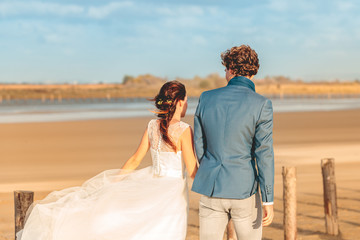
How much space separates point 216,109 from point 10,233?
5830 millimetres

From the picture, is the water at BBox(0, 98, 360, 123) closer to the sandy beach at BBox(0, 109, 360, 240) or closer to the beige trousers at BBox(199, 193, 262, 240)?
the sandy beach at BBox(0, 109, 360, 240)

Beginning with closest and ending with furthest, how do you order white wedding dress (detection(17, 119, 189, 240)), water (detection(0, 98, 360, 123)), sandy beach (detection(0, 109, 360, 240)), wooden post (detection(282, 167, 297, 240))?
white wedding dress (detection(17, 119, 189, 240)) → wooden post (detection(282, 167, 297, 240)) → sandy beach (detection(0, 109, 360, 240)) → water (detection(0, 98, 360, 123))

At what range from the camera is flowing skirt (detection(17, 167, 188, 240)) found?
14.3ft

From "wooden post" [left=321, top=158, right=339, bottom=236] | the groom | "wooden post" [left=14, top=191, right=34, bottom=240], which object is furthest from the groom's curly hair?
"wooden post" [left=321, top=158, right=339, bottom=236]

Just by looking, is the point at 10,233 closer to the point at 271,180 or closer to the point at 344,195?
the point at 271,180

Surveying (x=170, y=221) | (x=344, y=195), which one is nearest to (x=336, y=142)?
(x=344, y=195)

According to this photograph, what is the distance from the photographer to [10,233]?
8328 mm

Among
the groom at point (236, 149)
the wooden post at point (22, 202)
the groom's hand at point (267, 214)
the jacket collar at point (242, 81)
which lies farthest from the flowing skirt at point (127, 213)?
the wooden post at point (22, 202)

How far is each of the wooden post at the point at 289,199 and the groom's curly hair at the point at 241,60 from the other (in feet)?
10.5

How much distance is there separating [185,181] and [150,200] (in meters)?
0.35

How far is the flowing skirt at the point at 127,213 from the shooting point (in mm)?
4359

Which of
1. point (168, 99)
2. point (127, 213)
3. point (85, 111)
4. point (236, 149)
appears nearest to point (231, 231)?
point (127, 213)

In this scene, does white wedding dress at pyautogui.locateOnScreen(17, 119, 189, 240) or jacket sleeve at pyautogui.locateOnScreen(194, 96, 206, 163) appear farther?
white wedding dress at pyautogui.locateOnScreen(17, 119, 189, 240)

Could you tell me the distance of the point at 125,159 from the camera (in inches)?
681
